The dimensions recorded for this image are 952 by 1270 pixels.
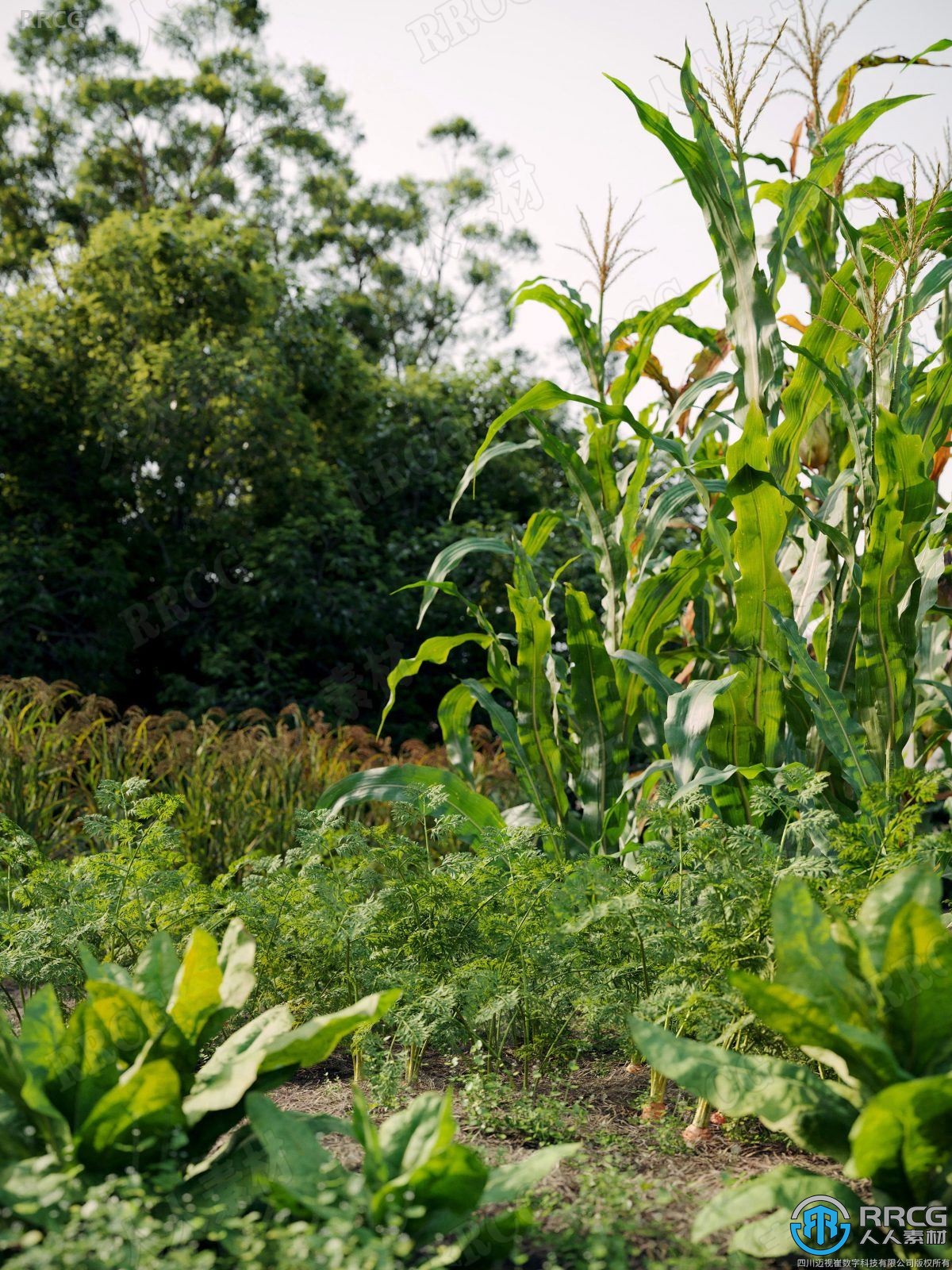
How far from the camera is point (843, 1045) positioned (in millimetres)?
1142

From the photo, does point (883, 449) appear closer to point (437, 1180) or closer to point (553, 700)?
point (553, 700)

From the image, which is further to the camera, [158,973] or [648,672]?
[648,672]

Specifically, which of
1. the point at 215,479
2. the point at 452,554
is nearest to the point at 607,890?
the point at 452,554

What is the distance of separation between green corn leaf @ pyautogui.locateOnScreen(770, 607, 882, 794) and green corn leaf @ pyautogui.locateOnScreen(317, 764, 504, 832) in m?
0.88

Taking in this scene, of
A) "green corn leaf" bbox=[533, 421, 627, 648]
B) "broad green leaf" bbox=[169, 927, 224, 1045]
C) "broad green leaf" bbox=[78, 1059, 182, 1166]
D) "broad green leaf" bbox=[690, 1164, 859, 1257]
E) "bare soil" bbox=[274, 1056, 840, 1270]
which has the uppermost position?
"green corn leaf" bbox=[533, 421, 627, 648]

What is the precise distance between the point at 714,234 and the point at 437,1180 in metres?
2.03

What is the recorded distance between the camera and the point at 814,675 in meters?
1.97

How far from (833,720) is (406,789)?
104 centimetres

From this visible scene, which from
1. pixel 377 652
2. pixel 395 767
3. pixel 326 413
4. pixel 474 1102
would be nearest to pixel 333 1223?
pixel 474 1102

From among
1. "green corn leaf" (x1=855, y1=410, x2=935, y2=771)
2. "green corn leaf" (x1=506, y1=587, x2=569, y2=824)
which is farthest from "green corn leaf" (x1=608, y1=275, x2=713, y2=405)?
"green corn leaf" (x1=855, y1=410, x2=935, y2=771)

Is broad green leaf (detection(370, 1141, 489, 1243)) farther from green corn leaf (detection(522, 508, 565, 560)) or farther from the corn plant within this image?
green corn leaf (detection(522, 508, 565, 560))

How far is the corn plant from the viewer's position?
2043mm

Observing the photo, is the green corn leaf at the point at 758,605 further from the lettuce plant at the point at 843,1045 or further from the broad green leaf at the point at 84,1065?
the broad green leaf at the point at 84,1065

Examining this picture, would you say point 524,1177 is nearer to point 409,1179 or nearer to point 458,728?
point 409,1179
